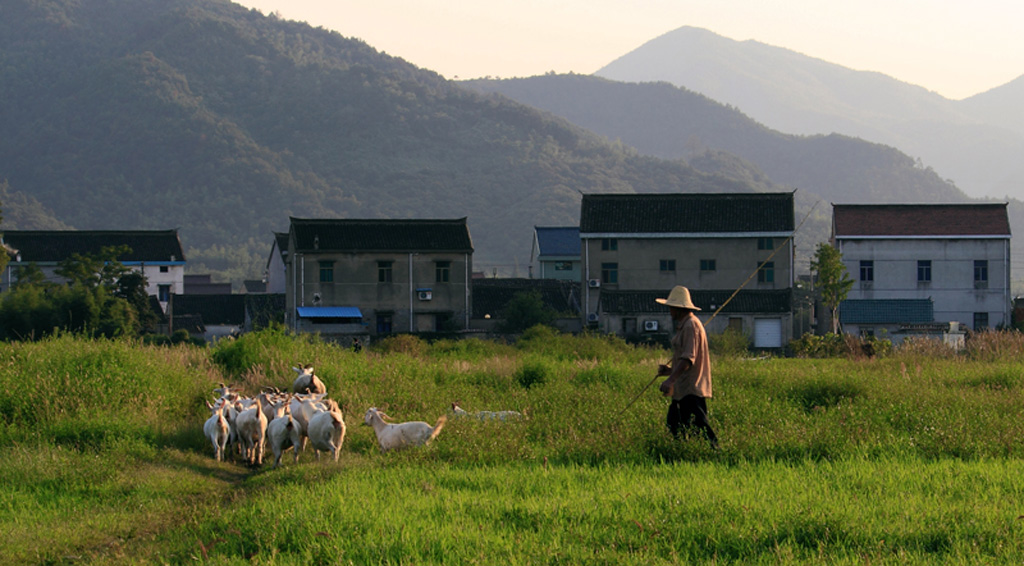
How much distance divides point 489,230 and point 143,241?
7788 centimetres

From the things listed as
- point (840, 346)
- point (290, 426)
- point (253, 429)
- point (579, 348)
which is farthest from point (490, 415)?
point (840, 346)

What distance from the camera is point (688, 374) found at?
10.2 metres

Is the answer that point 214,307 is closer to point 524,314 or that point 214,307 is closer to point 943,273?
point 524,314

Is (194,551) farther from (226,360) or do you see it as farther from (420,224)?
(420,224)

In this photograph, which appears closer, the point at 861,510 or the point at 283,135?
the point at 861,510

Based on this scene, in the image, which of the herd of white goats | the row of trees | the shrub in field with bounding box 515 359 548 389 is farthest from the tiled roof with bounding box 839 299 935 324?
the herd of white goats

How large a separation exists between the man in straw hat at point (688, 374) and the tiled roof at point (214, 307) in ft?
160

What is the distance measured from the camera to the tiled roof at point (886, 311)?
143 feet

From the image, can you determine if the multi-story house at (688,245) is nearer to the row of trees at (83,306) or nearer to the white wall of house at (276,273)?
the row of trees at (83,306)

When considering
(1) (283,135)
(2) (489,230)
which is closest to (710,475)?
(2) (489,230)

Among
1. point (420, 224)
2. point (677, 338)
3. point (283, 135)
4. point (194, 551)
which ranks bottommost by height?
point (194, 551)

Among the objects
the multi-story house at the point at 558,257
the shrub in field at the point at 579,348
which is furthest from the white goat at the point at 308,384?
the multi-story house at the point at 558,257

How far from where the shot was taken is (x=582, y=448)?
1005 cm

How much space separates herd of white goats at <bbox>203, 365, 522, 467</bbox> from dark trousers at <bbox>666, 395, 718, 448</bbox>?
2.31 m
